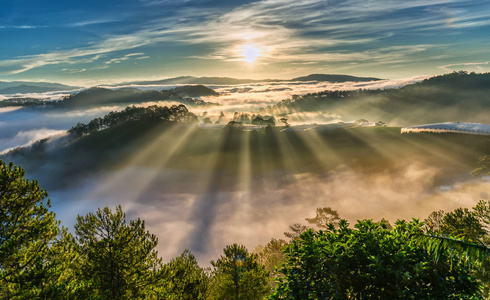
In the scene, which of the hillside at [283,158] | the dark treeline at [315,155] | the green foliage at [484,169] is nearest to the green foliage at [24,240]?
the green foliage at [484,169]

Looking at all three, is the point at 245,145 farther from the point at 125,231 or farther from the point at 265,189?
the point at 125,231

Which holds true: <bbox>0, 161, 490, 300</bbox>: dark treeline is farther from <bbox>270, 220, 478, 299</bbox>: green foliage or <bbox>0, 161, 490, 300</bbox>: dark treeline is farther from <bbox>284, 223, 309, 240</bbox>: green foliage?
<bbox>284, 223, 309, 240</bbox>: green foliage

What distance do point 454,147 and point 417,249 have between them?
581ft

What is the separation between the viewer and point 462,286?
1228cm

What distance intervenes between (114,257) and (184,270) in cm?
693

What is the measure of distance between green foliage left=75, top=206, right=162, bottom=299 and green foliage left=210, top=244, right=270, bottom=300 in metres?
10.3

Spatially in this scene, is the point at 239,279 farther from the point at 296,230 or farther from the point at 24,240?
the point at 296,230

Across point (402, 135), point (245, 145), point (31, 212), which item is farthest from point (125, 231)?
point (402, 135)

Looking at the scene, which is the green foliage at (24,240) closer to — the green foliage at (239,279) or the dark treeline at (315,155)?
the green foliage at (239,279)

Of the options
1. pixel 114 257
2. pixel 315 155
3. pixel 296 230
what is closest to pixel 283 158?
pixel 315 155

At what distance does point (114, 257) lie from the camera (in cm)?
2009

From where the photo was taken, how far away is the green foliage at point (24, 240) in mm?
14672

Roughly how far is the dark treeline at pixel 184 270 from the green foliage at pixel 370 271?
0.14 feet

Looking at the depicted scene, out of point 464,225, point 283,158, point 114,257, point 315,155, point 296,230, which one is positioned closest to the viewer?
point 114,257
